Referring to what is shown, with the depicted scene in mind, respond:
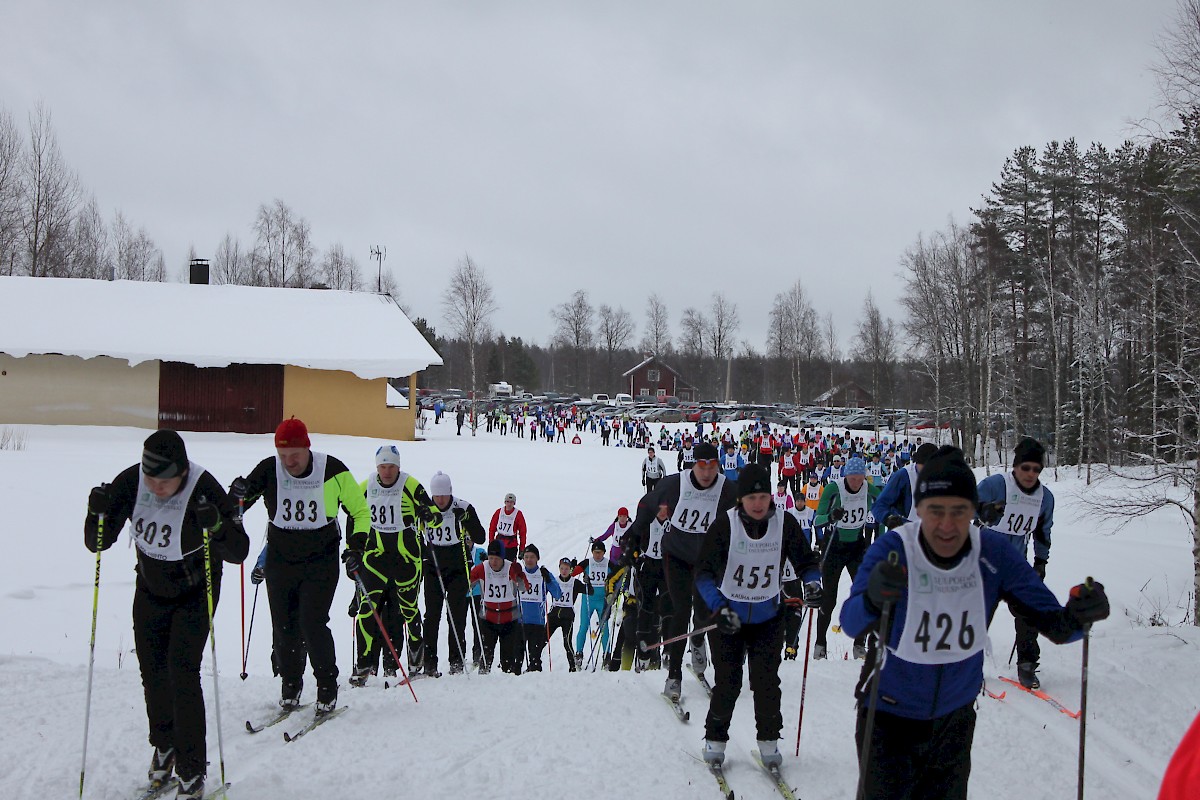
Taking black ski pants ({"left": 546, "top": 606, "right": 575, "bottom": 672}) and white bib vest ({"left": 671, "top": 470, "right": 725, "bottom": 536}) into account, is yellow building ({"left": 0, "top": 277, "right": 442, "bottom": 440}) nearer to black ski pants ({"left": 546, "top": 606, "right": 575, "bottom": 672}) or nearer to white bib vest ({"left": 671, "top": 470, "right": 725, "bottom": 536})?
black ski pants ({"left": 546, "top": 606, "right": 575, "bottom": 672})

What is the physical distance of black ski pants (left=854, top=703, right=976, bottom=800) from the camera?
10.3ft

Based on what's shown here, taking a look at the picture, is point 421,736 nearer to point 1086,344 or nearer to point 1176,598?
point 1176,598

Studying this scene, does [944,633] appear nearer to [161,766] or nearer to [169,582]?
[169,582]

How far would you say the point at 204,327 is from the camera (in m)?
29.1

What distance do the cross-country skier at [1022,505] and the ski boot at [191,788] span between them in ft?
19.0

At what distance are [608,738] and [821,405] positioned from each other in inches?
2690

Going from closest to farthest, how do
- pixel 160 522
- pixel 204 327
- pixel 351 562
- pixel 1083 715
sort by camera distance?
pixel 1083 715 < pixel 160 522 < pixel 351 562 < pixel 204 327

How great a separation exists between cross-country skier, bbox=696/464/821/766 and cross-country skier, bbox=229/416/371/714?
2.52m

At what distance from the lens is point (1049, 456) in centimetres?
3812

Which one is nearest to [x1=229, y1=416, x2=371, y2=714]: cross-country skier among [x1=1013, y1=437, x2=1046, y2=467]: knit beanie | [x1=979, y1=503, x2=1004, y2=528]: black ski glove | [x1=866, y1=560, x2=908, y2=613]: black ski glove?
[x1=866, y1=560, x2=908, y2=613]: black ski glove

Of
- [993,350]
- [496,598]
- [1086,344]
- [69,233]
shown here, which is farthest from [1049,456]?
[69,233]

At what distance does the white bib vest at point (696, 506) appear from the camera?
6211 millimetres

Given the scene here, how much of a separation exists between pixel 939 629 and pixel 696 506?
10.3ft

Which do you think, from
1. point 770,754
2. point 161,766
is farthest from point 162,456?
point 770,754
